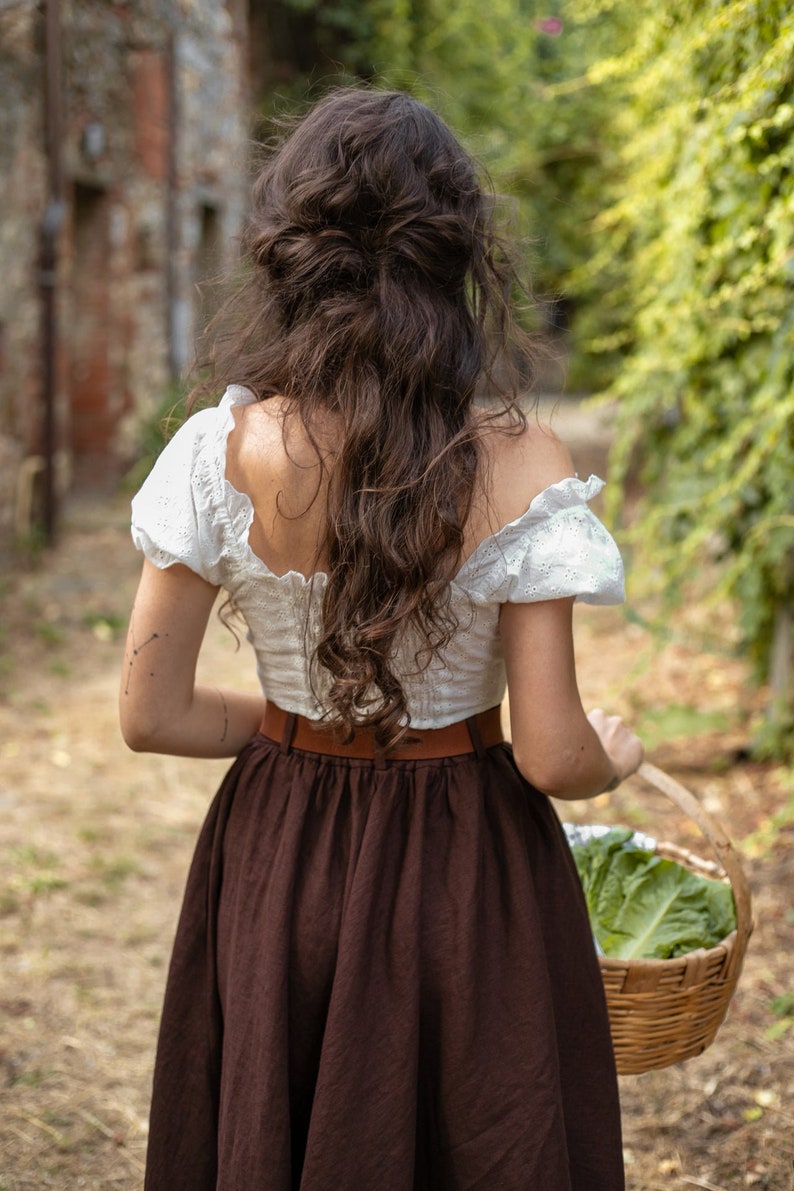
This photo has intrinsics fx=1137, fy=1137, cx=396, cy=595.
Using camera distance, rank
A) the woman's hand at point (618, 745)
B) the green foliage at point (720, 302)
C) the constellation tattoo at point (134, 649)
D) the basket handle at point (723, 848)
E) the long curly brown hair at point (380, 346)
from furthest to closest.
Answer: the green foliage at point (720, 302)
the basket handle at point (723, 848)
the woman's hand at point (618, 745)
the constellation tattoo at point (134, 649)
the long curly brown hair at point (380, 346)

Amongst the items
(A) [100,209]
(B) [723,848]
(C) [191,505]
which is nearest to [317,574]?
(C) [191,505]

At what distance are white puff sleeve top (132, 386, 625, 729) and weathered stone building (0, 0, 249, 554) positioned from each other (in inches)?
176

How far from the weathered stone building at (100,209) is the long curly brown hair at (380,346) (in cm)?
443

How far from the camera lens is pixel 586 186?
31.0 ft

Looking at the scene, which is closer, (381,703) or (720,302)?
(381,703)

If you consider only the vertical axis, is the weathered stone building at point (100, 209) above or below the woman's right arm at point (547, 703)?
above

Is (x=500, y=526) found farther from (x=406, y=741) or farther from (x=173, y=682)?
(x=173, y=682)

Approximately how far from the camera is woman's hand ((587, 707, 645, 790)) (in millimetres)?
1544

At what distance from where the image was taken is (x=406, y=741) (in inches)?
A: 56.4

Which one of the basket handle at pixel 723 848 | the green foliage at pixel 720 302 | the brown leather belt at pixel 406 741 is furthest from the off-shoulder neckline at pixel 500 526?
the green foliage at pixel 720 302

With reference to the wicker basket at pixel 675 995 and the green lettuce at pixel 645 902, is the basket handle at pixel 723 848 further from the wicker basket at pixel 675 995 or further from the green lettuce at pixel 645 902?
the green lettuce at pixel 645 902

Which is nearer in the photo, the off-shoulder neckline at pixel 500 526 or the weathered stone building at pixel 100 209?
the off-shoulder neckline at pixel 500 526

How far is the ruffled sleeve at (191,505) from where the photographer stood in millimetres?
1303

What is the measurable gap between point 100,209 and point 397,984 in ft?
24.8
